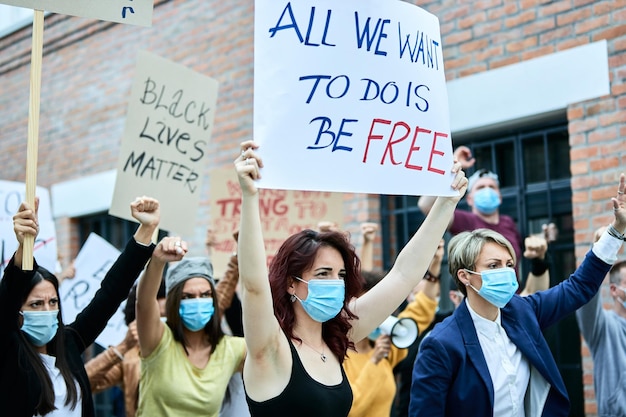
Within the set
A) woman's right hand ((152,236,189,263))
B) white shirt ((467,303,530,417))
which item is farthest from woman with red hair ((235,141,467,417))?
woman's right hand ((152,236,189,263))

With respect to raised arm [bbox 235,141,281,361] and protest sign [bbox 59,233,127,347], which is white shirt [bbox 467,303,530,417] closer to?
raised arm [bbox 235,141,281,361]

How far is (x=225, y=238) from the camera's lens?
6.25 m

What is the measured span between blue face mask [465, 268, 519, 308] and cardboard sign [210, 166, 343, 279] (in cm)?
254

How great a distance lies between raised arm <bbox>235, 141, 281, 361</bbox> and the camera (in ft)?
8.64

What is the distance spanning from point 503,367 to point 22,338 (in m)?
1.90

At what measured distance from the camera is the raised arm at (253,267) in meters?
2.63

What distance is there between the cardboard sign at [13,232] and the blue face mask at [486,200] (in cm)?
260

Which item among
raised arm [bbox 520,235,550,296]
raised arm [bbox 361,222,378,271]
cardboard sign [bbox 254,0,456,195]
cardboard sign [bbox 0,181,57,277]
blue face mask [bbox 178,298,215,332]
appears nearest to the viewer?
cardboard sign [bbox 254,0,456,195]

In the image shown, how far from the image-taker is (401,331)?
4.47 meters

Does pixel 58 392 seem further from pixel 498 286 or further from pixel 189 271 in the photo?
pixel 498 286

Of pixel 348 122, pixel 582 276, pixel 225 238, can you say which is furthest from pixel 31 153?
pixel 225 238

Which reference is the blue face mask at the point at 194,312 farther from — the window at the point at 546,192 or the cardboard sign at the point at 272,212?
the window at the point at 546,192

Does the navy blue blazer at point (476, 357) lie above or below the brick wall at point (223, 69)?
below

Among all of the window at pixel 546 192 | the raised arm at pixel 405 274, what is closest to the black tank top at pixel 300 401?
the raised arm at pixel 405 274
